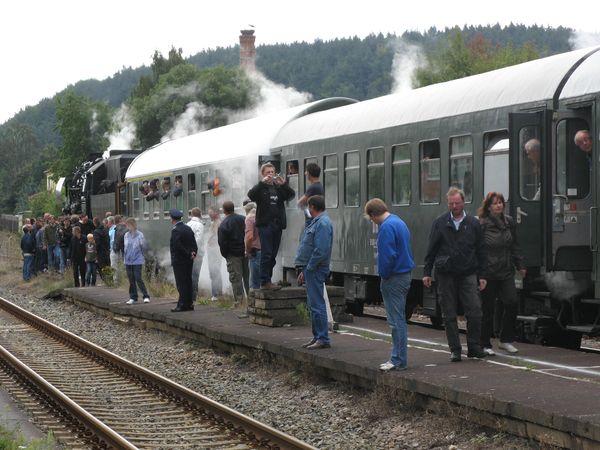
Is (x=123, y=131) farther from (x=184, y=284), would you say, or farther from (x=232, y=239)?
(x=232, y=239)

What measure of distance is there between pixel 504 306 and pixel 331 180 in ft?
23.3

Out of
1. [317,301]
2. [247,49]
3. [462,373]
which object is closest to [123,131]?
[247,49]

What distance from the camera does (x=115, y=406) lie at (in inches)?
475

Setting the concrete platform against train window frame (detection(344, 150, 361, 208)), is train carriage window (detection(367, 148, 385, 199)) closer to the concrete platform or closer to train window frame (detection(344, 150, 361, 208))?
train window frame (detection(344, 150, 361, 208))

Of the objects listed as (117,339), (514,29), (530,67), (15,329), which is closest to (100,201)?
(15,329)

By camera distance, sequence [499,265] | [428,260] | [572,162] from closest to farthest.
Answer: [428,260] → [499,265] → [572,162]

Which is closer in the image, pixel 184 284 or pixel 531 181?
pixel 531 181

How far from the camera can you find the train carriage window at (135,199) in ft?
103

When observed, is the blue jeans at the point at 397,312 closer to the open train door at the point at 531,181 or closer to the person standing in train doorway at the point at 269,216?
the open train door at the point at 531,181

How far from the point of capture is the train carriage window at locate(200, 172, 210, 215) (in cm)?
2428

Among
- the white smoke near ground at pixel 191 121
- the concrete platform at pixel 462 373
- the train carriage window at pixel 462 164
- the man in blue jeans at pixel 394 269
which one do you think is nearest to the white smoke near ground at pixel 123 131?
the white smoke near ground at pixel 191 121

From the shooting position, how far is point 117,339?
19.0 metres

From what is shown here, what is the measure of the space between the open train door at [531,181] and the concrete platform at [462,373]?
1.09m

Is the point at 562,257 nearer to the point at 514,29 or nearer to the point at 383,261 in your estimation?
the point at 383,261
